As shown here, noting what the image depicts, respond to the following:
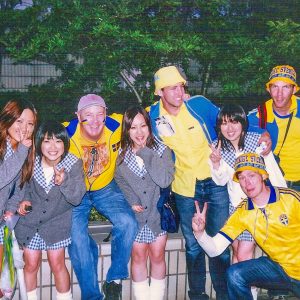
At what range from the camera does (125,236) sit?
129 inches

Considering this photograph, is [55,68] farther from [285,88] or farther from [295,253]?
[295,253]

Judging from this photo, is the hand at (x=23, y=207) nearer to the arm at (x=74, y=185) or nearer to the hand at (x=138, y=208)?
the arm at (x=74, y=185)

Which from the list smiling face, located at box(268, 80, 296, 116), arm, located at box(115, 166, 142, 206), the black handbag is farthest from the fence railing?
smiling face, located at box(268, 80, 296, 116)

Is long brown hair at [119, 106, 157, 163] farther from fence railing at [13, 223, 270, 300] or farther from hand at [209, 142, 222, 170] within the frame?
fence railing at [13, 223, 270, 300]

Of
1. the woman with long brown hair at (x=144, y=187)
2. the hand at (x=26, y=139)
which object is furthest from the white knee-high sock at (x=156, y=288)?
the hand at (x=26, y=139)

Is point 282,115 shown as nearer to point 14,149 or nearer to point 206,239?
point 206,239

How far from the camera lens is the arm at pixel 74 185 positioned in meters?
3.12

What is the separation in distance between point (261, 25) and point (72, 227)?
289 cm

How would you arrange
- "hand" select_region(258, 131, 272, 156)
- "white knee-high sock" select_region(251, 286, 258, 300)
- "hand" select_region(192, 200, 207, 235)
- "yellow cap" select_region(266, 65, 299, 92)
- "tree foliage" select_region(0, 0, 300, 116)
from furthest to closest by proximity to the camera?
1. "tree foliage" select_region(0, 0, 300, 116)
2. "yellow cap" select_region(266, 65, 299, 92)
3. "white knee-high sock" select_region(251, 286, 258, 300)
4. "hand" select_region(258, 131, 272, 156)
5. "hand" select_region(192, 200, 207, 235)

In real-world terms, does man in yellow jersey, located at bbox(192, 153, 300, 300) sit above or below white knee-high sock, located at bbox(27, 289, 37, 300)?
above

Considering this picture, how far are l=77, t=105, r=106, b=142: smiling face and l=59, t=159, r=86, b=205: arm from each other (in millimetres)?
184

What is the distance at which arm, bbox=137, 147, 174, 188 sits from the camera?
324 centimetres

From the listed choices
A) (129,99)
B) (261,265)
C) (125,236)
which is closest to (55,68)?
(129,99)

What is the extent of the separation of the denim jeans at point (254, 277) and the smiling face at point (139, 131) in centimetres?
90
